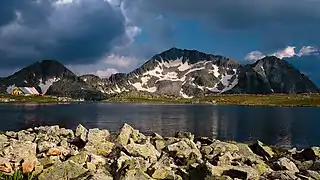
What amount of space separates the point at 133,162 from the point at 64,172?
3.93 meters

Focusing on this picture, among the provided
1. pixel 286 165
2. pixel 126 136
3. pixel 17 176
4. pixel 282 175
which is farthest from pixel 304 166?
pixel 17 176

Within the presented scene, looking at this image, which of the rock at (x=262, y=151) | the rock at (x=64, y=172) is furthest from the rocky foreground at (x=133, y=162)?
the rock at (x=262, y=151)

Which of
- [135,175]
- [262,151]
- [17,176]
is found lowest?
[17,176]

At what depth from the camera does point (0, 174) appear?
23.0 m

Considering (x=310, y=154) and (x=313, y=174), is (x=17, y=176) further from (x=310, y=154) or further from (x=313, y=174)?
(x=310, y=154)

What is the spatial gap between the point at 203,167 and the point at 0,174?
1173 centimetres

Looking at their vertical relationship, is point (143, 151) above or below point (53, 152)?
above

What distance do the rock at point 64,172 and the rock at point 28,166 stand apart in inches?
69.2

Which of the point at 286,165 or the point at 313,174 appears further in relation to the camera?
the point at 286,165

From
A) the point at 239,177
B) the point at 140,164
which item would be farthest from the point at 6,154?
the point at 239,177

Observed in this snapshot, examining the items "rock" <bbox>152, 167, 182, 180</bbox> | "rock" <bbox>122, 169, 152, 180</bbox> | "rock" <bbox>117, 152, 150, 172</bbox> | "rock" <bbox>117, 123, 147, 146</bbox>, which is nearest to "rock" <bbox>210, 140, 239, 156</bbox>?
"rock" <bbox>117, 123, 147, 146</bbox>

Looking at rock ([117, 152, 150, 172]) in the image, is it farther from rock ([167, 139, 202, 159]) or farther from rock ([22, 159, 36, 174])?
rock ([22, 159, 36, 174])

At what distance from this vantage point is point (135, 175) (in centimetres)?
2089

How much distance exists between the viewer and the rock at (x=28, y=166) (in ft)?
78.8
